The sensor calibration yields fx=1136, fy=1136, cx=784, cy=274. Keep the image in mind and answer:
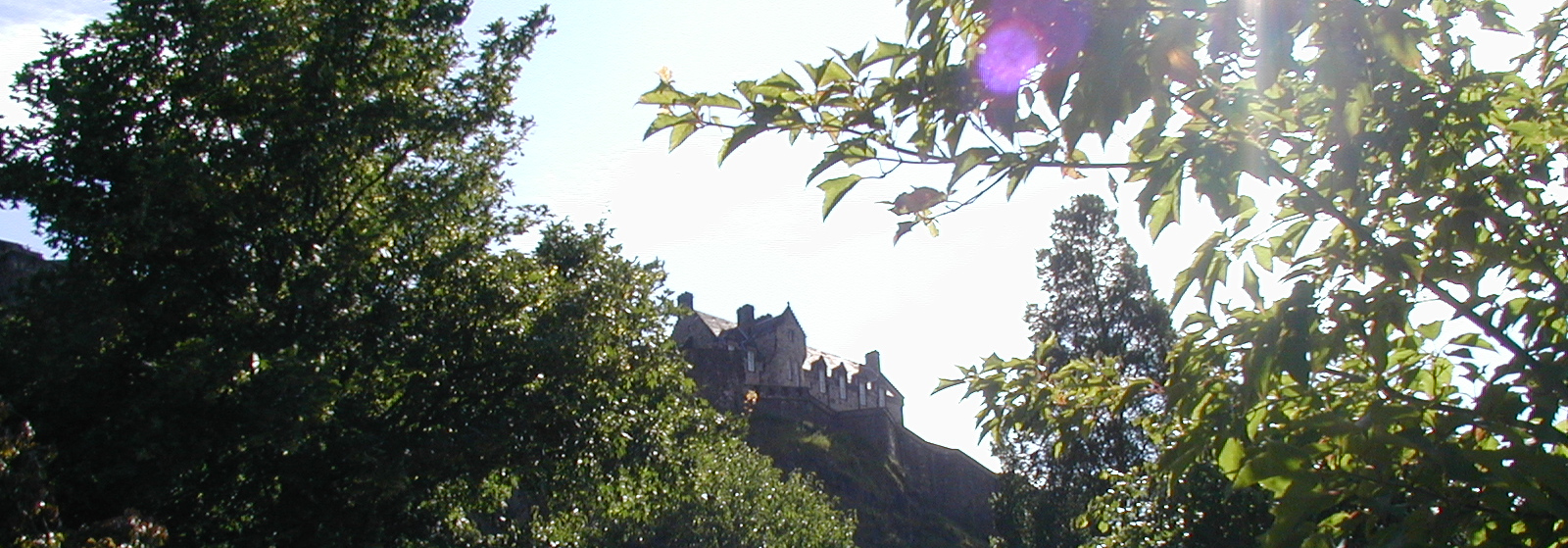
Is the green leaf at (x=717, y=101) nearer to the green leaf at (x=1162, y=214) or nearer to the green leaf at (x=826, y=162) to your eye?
the green leaf at (x=826, y=162)

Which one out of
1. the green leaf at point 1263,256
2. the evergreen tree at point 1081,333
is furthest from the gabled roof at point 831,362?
the green leaf at point 1263,256

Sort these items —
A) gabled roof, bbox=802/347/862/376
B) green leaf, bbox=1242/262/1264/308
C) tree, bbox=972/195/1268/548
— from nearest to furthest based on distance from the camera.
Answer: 1. green leaf, bbox=1242/262/1264/308
2. tree, bbox=972/195/1268/548
3. gabled roof, bbox=802/347/862/376

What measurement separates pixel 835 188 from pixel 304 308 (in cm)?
1352

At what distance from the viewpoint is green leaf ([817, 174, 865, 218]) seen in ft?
11.1

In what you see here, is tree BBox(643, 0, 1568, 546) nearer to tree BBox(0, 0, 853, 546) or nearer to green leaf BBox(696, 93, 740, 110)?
green leaf BBox(696, 93, 740, 110)

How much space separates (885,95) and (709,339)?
3015 inches

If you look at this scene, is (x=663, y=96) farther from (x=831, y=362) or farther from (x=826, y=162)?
(x=831, y=362)

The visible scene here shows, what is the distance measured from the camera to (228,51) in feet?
52.2

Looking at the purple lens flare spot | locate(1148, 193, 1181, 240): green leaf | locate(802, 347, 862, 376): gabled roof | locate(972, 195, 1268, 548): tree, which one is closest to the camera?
the purple lens flare spot

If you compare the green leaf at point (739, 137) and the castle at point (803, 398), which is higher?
the castle at point (803, 398)

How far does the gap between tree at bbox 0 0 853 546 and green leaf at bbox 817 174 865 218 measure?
1143cm

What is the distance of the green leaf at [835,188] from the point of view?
337 centimetres

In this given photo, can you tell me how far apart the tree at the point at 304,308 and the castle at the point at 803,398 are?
51228 mm

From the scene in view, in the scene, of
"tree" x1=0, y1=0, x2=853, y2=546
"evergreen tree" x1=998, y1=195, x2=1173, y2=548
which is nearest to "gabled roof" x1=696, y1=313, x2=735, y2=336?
"evergreen tree" x1=998, y1=195, x2=1173, y2=548
